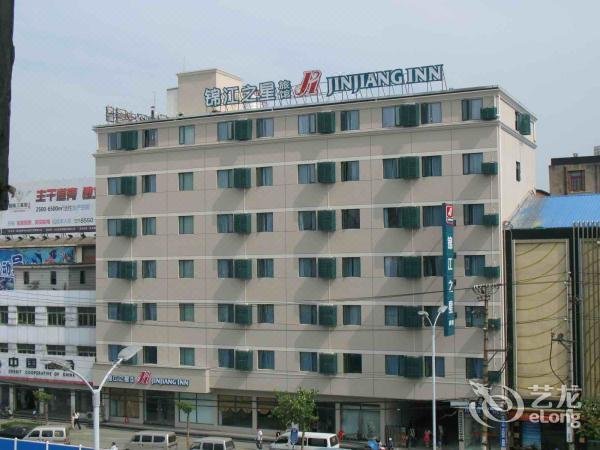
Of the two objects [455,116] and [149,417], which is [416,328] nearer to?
[455,116]

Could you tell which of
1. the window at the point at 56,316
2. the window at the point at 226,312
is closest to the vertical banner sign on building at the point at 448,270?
the window at the point at 226,312

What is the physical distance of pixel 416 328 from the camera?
4962 cm

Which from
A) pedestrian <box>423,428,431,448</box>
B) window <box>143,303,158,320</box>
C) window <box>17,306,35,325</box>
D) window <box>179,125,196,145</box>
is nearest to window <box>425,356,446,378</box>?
pedestrian <box>423,428,431,448</box>

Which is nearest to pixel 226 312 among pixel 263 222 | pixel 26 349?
pixel 263 222

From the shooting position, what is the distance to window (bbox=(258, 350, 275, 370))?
176ft

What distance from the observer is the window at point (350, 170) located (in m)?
51.5

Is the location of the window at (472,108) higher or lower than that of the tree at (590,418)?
higher

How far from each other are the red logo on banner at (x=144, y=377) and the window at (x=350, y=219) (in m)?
16.5

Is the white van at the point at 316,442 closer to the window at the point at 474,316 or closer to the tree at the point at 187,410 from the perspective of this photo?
the tree at the point at 187,410

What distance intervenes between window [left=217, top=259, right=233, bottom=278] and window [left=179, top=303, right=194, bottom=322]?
9.56ft

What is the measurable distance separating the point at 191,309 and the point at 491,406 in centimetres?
1998

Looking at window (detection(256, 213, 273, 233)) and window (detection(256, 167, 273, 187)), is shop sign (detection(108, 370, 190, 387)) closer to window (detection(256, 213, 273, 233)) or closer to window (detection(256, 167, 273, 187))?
window (detection(256, 213, 273, 233))

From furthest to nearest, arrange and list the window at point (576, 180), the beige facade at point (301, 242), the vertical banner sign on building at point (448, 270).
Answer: the window at point (576, 180) → the beige facade at point (301, 242) → the vertical banner sign on building at point (448, 270)

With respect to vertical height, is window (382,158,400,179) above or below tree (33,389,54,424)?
above
